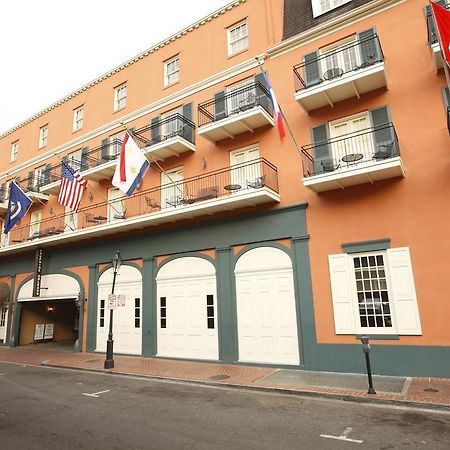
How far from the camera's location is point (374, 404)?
7707 millimetres

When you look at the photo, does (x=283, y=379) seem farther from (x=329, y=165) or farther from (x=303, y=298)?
(x=329, y=165)

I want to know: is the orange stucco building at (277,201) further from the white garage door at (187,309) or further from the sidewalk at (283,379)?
the sidewalk at (283,379)

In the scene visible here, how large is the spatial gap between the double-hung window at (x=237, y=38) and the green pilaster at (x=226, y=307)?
8905 mm

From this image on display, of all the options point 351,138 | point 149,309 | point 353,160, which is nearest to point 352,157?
point 353,160

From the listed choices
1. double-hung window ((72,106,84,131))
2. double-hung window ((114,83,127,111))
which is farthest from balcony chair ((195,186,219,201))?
double-hung window ((72,106,84,131))

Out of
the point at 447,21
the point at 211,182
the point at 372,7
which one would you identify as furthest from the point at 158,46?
the point at 447,21

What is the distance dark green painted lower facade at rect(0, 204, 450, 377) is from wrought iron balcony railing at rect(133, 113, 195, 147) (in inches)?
163

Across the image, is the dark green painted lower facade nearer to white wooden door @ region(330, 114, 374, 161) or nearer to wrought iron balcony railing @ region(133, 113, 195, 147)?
white wooden door @ region(330, 114, 374, 161)

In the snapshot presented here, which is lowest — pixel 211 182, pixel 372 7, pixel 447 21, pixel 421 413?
pixel 421 413

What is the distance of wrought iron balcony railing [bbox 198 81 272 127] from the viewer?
13.5 meters

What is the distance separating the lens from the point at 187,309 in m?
14.1

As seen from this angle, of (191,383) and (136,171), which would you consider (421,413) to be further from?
(136,171)

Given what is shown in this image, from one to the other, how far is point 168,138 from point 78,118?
30.6 ft

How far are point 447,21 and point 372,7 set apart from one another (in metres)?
4.85
